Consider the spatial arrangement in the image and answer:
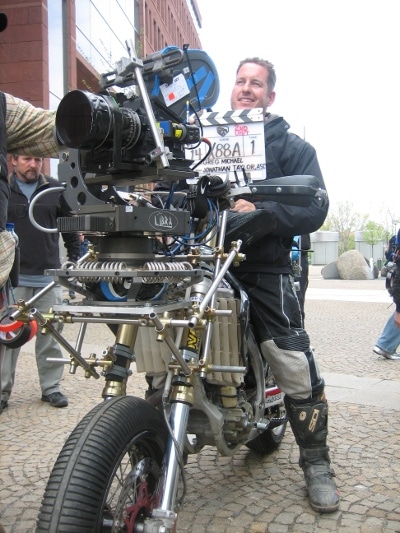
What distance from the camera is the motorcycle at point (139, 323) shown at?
189cm

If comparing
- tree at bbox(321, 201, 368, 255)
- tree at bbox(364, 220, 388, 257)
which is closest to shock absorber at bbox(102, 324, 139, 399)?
tree at bbox(364, 220, 388, 257)

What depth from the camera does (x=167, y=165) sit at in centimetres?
201

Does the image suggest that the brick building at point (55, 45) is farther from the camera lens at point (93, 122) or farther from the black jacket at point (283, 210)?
the camera lens at point (93, 122)

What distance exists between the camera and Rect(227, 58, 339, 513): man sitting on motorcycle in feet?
9.80

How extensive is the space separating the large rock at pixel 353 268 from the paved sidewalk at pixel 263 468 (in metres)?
18.1

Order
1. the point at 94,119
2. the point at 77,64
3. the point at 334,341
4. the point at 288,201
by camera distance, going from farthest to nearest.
Result: 1. the point at 77,64
2. the point at 334,341
3. the point at 288,201
4. the point at 94,119

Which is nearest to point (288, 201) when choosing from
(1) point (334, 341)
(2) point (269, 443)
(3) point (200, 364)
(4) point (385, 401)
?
(3) point (200, 364)

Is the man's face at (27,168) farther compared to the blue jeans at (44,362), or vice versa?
the man's face at (27,168)

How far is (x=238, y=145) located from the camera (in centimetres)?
300

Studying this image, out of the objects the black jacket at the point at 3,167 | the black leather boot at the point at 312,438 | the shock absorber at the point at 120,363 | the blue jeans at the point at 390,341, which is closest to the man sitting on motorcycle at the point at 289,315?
the black leather boot at the point at 312,438

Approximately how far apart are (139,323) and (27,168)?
11.9 ft

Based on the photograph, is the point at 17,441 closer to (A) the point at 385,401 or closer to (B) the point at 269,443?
(B) the point at 269,443

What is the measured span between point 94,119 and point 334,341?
678 centimetres

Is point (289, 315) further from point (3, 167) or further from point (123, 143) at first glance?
point (3, 167)
